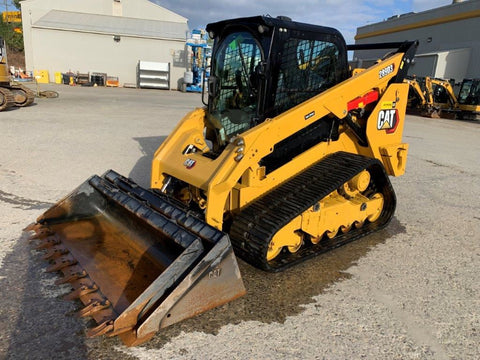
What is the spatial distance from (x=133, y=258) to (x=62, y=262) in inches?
22.9

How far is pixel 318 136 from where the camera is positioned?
4.16 meters

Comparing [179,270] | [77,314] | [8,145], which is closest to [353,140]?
[179,270]

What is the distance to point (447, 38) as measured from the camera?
28906 mm

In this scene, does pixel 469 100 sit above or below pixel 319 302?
above

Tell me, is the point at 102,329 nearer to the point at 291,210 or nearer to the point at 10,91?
the point at 291,210

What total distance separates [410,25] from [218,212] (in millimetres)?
35532

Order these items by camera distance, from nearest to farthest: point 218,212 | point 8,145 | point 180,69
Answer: point 218,212 < point 8,145 < point 180,69

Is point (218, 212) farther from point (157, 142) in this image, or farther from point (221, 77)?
point (157, 142)

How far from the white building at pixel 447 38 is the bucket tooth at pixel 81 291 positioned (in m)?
24.6

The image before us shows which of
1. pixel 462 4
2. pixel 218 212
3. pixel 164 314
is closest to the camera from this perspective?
pixel 164 314

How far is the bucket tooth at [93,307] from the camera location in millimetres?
2547

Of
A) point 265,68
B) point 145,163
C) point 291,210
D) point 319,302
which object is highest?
point 265,68

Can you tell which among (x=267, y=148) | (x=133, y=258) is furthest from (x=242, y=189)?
(x=133, y=258)

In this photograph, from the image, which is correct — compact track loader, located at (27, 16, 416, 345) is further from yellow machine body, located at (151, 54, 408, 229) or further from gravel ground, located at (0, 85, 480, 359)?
gravel ground, located at (0, 85, 480, 359)
